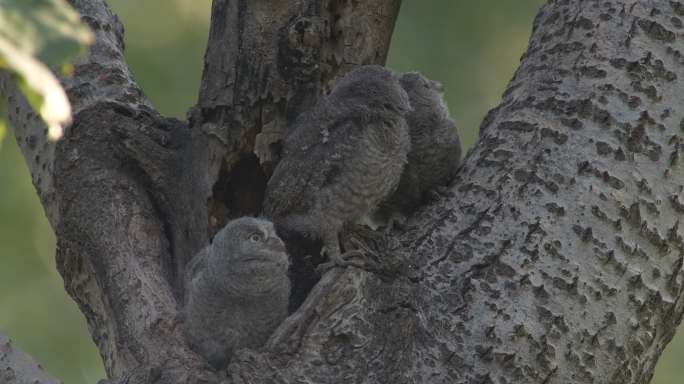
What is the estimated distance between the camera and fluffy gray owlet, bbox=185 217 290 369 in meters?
2.56

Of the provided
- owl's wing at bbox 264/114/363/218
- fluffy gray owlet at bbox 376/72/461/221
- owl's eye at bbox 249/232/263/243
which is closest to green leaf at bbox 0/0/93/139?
owl's eye at bbox 249/232/263/243

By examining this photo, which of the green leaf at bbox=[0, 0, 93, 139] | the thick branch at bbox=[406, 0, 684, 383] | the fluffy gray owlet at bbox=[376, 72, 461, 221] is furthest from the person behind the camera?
the fluffy gray owlet at bbox=[376, 72, 461, 221]

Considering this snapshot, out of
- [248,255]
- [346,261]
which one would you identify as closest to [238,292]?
[248,255]

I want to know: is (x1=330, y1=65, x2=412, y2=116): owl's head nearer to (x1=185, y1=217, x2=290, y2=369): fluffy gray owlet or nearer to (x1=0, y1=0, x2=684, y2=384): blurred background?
(x1=185, y1=217, x2=290, y2=369): fluffy gray owlet

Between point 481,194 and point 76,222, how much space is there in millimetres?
1171

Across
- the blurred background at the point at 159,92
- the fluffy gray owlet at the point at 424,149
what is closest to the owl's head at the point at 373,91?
the fluffy gray owlet at the point at 424,149

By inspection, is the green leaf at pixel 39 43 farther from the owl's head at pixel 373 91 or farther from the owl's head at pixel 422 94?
the owl's head at pixel 422 94

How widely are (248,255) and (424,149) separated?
2.15ft

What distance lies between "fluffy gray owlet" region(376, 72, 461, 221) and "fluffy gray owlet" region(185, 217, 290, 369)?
0.45 metres

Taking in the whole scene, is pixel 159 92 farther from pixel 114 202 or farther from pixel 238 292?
pixel 238 292

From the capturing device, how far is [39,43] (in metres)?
1.01

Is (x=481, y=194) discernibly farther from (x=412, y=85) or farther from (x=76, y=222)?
(x=76, y=222)

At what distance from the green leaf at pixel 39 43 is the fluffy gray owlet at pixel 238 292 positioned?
5.13 ft

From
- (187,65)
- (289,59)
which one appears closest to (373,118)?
(289,59)
